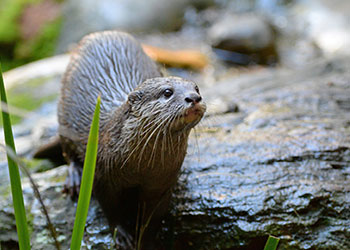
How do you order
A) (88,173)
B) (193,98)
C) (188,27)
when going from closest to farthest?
1. (88,173)
2. (193,98)
3. (188,27)

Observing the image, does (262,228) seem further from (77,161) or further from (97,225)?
(77,161)

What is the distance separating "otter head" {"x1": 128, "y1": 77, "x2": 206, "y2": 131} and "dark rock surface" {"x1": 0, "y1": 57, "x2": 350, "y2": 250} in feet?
0.92

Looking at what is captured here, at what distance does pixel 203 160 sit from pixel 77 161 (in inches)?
29.9

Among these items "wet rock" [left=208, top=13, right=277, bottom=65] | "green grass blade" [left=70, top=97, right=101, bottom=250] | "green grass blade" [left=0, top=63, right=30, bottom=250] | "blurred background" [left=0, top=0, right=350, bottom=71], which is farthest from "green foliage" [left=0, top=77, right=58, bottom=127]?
"wet rock" [left=208, top=13, right=277, bottom=65]

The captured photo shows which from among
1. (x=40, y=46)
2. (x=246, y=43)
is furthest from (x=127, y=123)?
(x=40, y=46)

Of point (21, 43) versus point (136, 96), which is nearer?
point (136, 96)

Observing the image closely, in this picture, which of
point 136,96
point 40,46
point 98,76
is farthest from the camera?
point 40,46

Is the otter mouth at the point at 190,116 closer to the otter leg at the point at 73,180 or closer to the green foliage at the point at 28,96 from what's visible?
the otter leg at the point at 73,180

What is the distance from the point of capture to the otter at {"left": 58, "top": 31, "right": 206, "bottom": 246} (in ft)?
5.69

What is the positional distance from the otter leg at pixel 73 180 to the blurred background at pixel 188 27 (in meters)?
4.32

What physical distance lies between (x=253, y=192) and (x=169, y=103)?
2.77ft

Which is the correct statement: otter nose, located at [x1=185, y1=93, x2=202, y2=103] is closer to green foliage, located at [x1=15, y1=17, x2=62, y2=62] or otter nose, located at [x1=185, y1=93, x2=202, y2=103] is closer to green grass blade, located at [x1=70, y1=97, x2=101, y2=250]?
green grass blade, located at [x1=70, y1=97, x2=101, y2=250]

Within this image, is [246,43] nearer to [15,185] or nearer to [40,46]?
[40,46]

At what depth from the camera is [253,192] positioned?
2.27m
